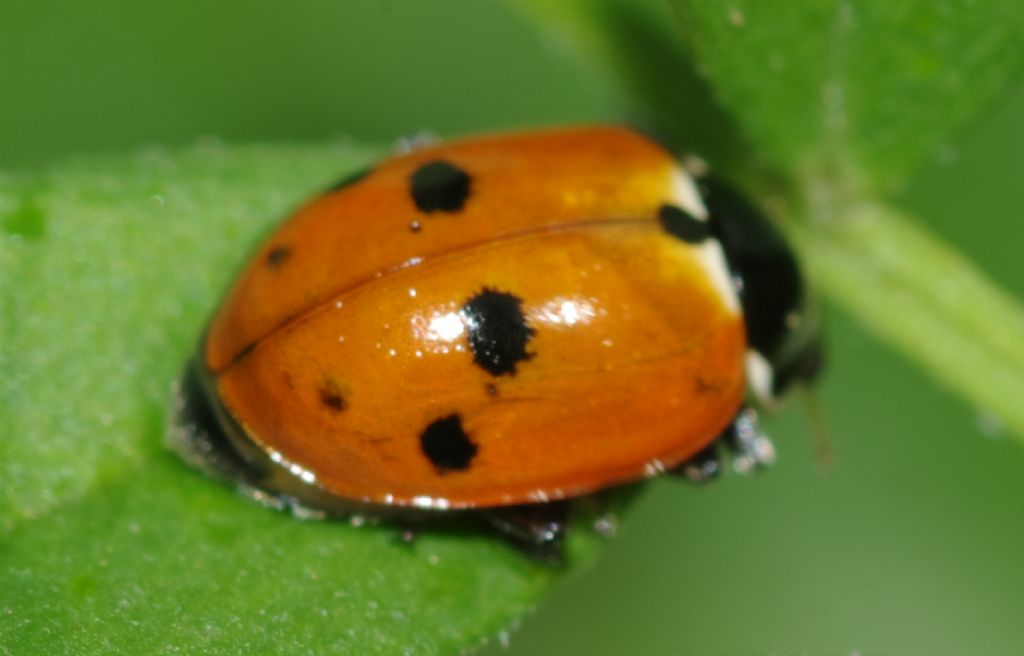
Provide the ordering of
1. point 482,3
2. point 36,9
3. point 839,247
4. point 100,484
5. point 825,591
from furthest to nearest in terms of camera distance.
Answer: point 482,3
point 36,9
point 825,591
point 839,247
point 100,484

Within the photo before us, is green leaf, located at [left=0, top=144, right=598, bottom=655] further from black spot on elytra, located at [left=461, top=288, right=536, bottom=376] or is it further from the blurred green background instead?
the blurred green background

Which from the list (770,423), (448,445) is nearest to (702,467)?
(448,445)

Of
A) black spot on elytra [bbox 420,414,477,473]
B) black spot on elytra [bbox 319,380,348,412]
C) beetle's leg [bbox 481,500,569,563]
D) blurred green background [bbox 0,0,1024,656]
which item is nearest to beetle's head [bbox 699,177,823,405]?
beetle's leg [bbox 481,500,569,563]

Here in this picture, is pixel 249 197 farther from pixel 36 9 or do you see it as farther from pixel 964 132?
pixel 36 9

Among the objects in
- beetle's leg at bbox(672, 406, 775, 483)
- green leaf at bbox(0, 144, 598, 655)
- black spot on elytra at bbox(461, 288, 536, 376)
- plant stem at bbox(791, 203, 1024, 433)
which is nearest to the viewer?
green leaf at bbox(0, 144, 598, 655)

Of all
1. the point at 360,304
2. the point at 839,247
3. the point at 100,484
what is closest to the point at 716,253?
the point at 839,247

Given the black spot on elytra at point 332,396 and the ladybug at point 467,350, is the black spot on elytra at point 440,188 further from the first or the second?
the black spot on elytra at point 332,396

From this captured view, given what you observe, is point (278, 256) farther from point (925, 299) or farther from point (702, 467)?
point (925, 299)
